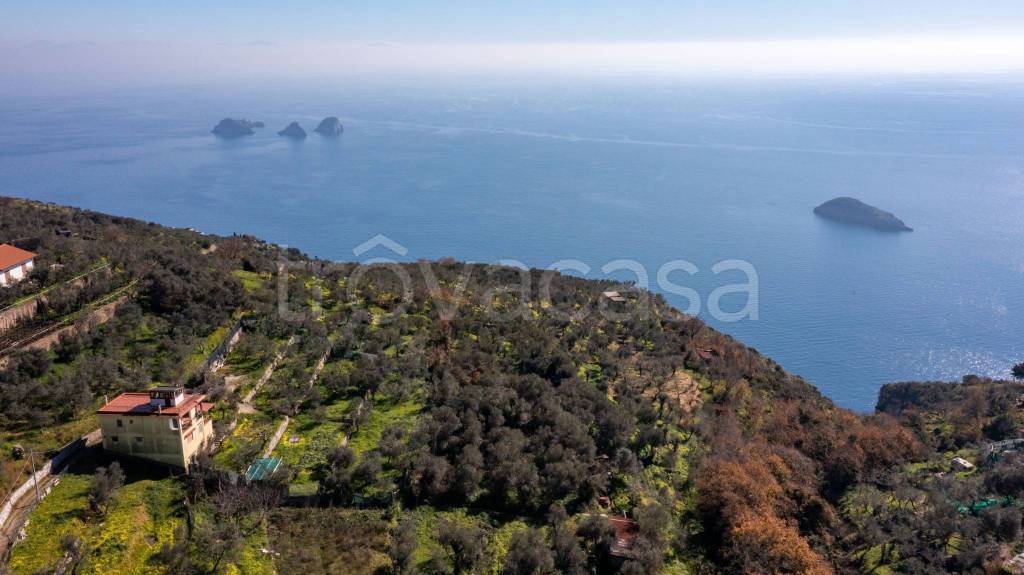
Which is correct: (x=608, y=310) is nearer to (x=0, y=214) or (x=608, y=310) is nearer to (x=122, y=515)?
(x=122, y=515)

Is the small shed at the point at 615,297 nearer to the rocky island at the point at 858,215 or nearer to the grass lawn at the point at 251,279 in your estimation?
the grass lawn at the point at 251,279

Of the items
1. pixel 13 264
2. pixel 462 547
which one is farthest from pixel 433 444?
A: pixel 13 264

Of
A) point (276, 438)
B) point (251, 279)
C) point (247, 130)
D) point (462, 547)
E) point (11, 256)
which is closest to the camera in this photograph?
point (462, 547)

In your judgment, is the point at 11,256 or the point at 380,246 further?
the point at 380,246

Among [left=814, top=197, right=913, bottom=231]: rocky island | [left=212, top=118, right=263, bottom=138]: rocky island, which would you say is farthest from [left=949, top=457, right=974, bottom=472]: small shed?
[left=212, top=118, right=263, bottom=138]: rocky island

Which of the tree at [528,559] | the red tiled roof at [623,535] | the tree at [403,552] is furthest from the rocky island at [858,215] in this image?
the tree at [403,552]

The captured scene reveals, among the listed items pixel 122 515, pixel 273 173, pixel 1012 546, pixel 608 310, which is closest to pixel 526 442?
pixel 122 515

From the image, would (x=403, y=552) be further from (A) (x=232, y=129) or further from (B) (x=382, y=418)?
(A) (x=232, y=129)

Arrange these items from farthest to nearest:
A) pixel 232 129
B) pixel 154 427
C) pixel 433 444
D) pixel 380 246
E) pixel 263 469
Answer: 1. pixel 232 129
2. pixel 380 246
3. pixel 433 444
4. pixel 263 469
5. pixel 154 427

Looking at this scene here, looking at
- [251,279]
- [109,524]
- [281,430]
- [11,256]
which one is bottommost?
[281,430]
